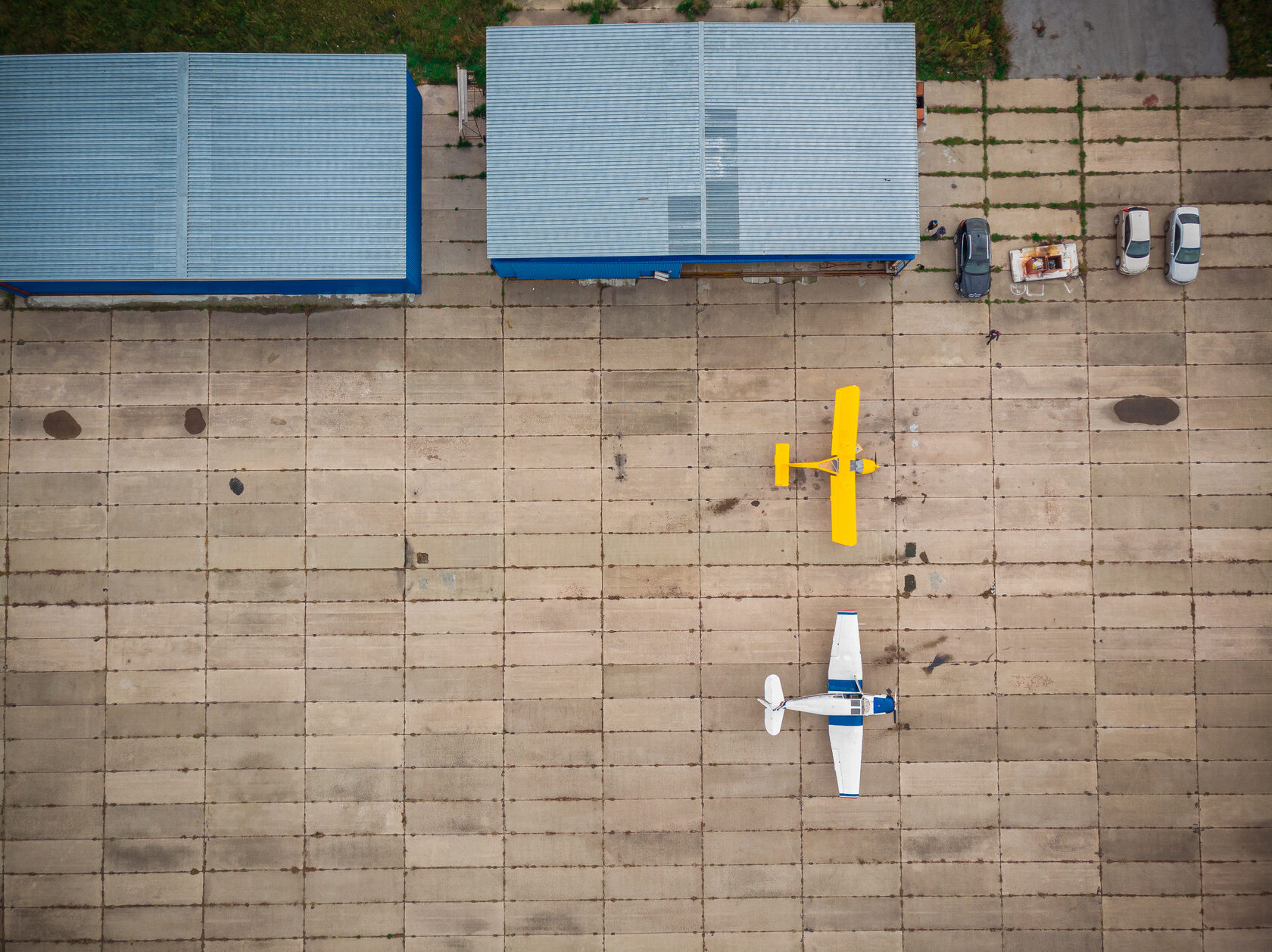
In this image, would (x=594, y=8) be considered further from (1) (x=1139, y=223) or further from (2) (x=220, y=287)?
(1) (x=1139, y=223)

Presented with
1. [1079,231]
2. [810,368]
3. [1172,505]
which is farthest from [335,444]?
[1172,505]

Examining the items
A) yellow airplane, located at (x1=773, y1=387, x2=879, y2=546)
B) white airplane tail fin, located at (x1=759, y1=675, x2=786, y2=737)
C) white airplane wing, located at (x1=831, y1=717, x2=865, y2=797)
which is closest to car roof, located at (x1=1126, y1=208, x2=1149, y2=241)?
yellow airplane, located at (x1=773, y1=387, x2=879, y2=546)

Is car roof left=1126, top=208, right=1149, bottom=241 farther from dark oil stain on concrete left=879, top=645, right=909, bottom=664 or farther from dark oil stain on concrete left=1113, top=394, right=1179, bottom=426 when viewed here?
dark oil stain on concrete left=879, top=645, right=909, bottom=664

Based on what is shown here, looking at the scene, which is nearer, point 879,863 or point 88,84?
point 88,84

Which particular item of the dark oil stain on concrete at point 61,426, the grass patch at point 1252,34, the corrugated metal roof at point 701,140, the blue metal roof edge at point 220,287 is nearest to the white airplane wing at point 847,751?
the corrugated metal roof at point 701,140

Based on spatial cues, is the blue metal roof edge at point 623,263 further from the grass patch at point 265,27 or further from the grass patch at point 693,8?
the grass patch at point 693,8

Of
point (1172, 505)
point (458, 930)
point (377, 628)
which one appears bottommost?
point (458, 930)

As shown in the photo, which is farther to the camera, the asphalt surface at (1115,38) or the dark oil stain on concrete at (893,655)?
the asphalt surface at (1115,38)

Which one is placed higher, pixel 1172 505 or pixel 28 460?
pixel 28 460

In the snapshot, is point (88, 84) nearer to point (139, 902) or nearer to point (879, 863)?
point (139, 902)
